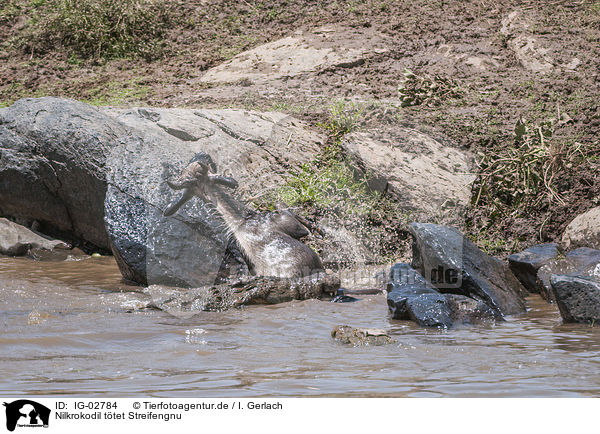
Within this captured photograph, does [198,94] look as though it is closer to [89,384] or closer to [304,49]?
[304,49]

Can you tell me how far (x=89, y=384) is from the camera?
305 centimetres

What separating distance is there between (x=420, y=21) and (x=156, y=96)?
4779mm

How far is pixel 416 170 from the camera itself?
24.9 feet

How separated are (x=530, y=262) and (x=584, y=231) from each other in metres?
0.74

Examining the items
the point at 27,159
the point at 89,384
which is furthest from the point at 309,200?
the point at 89,384

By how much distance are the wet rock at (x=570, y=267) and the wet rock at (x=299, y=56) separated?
18.5ft

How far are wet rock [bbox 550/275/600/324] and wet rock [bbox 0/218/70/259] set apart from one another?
541cm

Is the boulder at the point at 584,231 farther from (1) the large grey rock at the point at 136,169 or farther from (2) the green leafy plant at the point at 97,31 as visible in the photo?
(2) the green leafy plant at the point at 97,31

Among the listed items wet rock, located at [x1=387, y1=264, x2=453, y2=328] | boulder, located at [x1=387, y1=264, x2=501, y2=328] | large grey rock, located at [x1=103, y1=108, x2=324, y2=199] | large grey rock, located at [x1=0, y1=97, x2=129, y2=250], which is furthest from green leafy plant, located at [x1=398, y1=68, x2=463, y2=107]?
boulder, located at [x1=387, y1=264, x2=501, y2=328]

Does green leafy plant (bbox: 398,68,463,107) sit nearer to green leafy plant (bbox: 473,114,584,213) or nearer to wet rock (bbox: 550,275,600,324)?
green leafy plant (bbox: 473,114,584,213)

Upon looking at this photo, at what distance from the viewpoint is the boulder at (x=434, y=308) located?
4.79 metres

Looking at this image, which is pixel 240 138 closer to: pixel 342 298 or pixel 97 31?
pixel 342 298

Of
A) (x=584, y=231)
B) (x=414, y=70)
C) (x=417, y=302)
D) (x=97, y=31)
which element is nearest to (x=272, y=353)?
(x=417, y=302)
